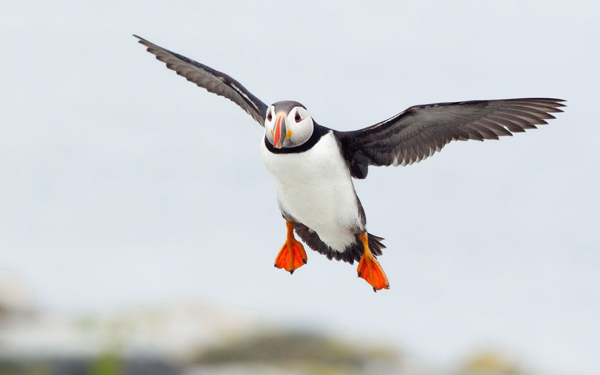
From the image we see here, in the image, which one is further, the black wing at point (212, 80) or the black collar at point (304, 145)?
the black wing at point (212, 80)

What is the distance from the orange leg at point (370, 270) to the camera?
16.4ft

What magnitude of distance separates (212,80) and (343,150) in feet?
5.43

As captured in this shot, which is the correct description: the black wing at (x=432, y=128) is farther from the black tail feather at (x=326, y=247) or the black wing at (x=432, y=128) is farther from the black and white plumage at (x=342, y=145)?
the black tail feather at (x=326, y=247)

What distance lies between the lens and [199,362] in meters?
14.6

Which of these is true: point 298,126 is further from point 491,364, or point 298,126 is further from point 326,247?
point 491,364

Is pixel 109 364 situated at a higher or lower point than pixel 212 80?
lower

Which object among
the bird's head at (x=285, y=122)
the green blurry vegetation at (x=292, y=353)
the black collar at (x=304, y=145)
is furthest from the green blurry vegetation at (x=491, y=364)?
the bird's head at (x=285, y=122)

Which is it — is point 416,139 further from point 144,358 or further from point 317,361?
point 317,361

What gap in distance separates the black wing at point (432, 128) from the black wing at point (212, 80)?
0.69 m

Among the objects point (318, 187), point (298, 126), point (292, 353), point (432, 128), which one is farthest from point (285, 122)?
point (292, 353)

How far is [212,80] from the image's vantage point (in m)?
6.23

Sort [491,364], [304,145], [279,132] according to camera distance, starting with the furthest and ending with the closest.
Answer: [491,364]
[304,145]
[279,132]

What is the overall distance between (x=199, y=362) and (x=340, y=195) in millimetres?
10452

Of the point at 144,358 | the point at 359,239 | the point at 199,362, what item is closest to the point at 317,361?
the point at 199,362
